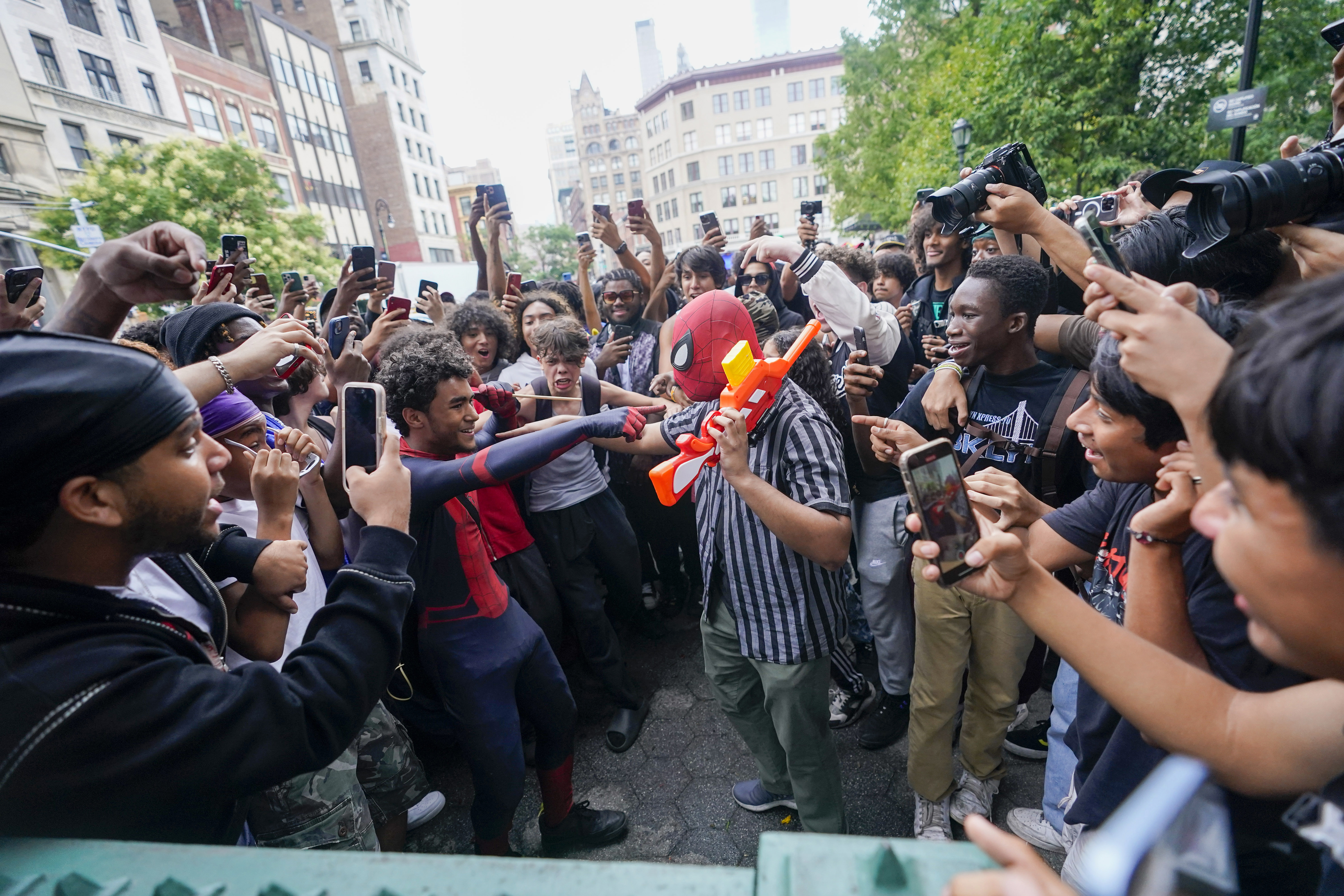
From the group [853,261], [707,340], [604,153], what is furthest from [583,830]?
[604,153]

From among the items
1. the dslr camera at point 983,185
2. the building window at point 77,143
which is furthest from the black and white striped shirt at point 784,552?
the building window at point 77,143

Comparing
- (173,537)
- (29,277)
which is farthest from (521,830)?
(29,277)

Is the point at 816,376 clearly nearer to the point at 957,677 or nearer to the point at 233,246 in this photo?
the point at 957,677

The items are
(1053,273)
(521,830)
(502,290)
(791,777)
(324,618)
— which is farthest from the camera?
(502,290)

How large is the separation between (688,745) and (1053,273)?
3.11m

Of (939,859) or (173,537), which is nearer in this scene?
(939,859)

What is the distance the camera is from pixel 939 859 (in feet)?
2.23

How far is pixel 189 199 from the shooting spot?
18094 millimetres

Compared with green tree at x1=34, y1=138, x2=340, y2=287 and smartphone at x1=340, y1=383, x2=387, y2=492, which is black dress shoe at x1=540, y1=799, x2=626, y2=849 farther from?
green tree at x1=34, y1=138, x2=340, y2=287

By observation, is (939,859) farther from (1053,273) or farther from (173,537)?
(1053,273)

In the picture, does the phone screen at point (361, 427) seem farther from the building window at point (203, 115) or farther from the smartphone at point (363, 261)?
the building window at point (203, 115)

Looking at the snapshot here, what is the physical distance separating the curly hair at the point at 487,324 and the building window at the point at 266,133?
3698 centimetres

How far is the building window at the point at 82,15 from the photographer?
2225 centimetres

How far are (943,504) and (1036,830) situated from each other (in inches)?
81.7
